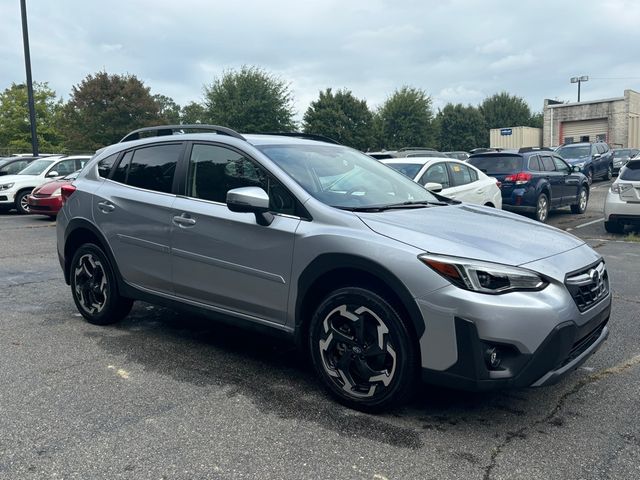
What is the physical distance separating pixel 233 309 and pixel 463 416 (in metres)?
1.64

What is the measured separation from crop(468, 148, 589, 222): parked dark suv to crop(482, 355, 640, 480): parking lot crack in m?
8.30

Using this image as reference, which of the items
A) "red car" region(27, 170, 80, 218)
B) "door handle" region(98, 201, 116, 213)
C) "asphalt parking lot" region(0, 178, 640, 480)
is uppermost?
"door handle" region(98, 201, 116, 213)

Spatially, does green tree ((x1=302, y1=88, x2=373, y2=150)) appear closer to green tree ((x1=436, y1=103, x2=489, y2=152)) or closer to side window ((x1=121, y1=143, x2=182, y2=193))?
green tree ((x1=436, y1=103, x2=489, y2=152))

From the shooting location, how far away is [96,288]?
514 cm

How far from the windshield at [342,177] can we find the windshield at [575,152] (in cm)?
2149

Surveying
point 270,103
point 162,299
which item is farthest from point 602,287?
point 270,103

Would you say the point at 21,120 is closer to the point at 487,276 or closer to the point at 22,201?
the point at 22,201

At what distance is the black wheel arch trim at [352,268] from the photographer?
10.2 feet

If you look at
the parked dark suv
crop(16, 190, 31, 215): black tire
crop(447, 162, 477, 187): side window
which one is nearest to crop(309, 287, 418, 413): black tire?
crop(447, 162, 477, 187): side window

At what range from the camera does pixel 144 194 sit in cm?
467

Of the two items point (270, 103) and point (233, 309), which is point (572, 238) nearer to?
point (233, 309)

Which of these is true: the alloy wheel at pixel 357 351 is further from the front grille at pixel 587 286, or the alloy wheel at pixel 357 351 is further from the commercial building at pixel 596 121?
the commercial building at pixel 596 121

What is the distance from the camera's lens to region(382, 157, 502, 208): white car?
9875 mm

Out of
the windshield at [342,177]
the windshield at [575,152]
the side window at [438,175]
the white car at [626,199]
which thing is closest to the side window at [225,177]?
the windshield at [342,177]
